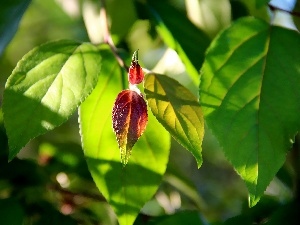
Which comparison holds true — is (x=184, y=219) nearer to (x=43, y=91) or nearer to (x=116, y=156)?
(x=116, y=156)

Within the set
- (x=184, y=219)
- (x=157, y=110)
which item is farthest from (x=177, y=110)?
(x=184, y=219)

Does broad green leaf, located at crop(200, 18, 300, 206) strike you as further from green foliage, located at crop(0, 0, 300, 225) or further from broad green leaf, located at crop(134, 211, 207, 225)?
broad green leaf, located at crop(134, 211, 207, 225)

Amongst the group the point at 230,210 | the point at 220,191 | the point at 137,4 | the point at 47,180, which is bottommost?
the point at 220,191

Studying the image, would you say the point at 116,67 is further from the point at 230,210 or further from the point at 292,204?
the point at 230,210

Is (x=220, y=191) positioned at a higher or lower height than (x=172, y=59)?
lower

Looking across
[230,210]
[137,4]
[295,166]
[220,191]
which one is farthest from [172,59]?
[220,191]

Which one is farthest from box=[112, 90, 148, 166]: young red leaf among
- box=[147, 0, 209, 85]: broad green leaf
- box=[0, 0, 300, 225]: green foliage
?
box=[147, 0, 209, 85]: broad green leaf
